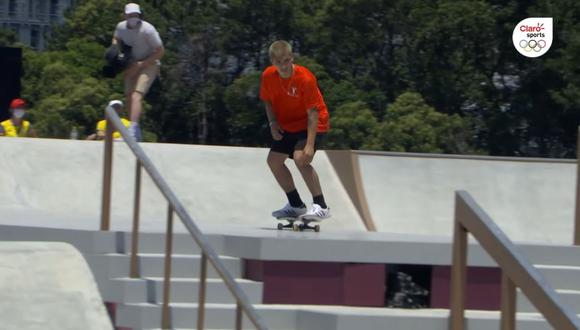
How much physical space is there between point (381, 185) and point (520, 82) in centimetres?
5428

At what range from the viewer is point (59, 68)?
198 ft

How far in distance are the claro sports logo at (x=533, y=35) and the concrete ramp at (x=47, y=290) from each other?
2155 inches

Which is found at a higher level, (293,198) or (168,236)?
(293,198)

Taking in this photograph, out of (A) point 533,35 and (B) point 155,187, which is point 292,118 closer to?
(B) point 155,187

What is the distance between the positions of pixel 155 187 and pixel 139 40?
79.6 inches

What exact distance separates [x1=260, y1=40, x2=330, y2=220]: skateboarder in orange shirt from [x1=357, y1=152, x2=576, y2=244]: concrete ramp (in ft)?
7.29

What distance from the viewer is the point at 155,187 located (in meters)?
11.0

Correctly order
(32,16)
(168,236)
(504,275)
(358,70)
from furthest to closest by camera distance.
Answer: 1. (32,16)
2. (358,70)
3. (168,236)
4. (504,275)

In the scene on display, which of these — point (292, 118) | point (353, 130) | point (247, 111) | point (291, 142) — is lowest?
point (291, 142)

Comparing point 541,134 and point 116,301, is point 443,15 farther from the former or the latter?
point 116,301

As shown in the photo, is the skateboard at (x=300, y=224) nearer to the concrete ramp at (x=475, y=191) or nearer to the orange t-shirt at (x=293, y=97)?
the orange t-shirt at (x=293, y=97)

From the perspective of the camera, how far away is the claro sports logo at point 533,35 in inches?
2411

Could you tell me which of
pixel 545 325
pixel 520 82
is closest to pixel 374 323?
pixel 545 325

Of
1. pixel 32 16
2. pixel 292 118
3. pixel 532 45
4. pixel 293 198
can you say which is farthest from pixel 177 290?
pixel 32 16
